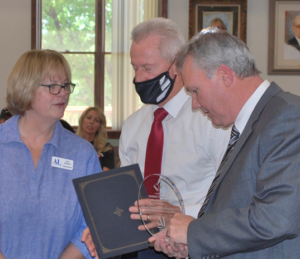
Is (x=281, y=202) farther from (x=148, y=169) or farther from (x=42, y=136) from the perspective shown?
(x=42, y=136)

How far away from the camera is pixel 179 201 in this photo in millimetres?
1790

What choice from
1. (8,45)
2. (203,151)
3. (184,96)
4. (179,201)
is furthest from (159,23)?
(8,45)

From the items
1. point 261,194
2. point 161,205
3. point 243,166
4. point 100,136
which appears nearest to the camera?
point 261,194

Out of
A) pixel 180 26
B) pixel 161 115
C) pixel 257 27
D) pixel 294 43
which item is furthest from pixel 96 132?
pixel 161 115

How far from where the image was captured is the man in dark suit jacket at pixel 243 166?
49.4 inches

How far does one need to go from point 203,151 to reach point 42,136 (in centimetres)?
92

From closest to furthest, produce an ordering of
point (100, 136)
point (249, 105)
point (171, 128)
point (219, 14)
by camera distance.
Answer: point (249, 105)
point (171, 128)
point (100, 136)
point (219, 14)

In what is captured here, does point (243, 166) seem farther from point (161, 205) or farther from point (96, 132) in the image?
point (96, 132)

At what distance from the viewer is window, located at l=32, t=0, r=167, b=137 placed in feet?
24.0

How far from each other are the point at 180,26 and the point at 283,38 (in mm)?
1821

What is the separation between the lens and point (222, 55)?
155 cm

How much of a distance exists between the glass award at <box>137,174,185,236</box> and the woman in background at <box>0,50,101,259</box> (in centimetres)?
53

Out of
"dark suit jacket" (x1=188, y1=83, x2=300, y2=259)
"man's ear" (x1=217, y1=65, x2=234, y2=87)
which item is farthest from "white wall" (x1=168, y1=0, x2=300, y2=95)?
"dark suit jacket" (x1=188, y1=83, x2=300, y2=259)

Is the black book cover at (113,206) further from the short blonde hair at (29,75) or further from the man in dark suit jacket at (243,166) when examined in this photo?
the short blonde hair at (29,75)
